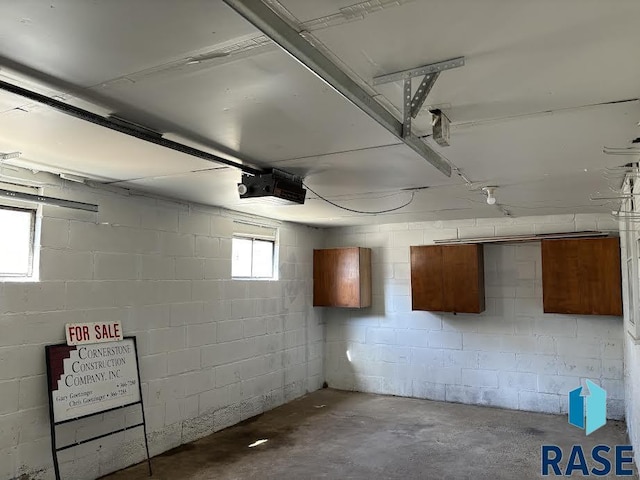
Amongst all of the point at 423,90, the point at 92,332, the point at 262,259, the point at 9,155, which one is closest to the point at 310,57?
the point at 423,90

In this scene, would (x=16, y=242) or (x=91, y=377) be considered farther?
(x=91, y=377)

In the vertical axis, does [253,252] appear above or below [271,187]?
below

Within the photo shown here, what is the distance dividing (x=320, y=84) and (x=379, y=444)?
143 inches

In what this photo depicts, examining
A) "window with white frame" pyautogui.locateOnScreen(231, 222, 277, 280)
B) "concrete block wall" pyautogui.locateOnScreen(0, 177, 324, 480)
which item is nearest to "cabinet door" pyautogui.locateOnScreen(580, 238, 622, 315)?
"concrete block wall" pyautogui.locateOnScreen(0, 177, 324, 480)

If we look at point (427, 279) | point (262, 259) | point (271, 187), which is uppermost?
point (271, 187)

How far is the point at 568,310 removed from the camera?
5.15 meters

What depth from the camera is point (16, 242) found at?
3412 mm

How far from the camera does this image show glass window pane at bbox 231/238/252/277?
542 centimetres

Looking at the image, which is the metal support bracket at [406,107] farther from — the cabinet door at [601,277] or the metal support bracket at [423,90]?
the cabinet door at [601,277]

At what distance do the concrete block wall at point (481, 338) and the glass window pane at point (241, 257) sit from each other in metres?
1.68

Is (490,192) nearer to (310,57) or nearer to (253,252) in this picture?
(253,252)

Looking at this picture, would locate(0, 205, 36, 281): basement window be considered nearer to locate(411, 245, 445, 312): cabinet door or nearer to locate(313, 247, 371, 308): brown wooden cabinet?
locate(313, 247, 371, 308): brown wooden cabinet

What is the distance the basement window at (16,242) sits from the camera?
333 centimetres

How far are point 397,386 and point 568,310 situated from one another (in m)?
2.33
